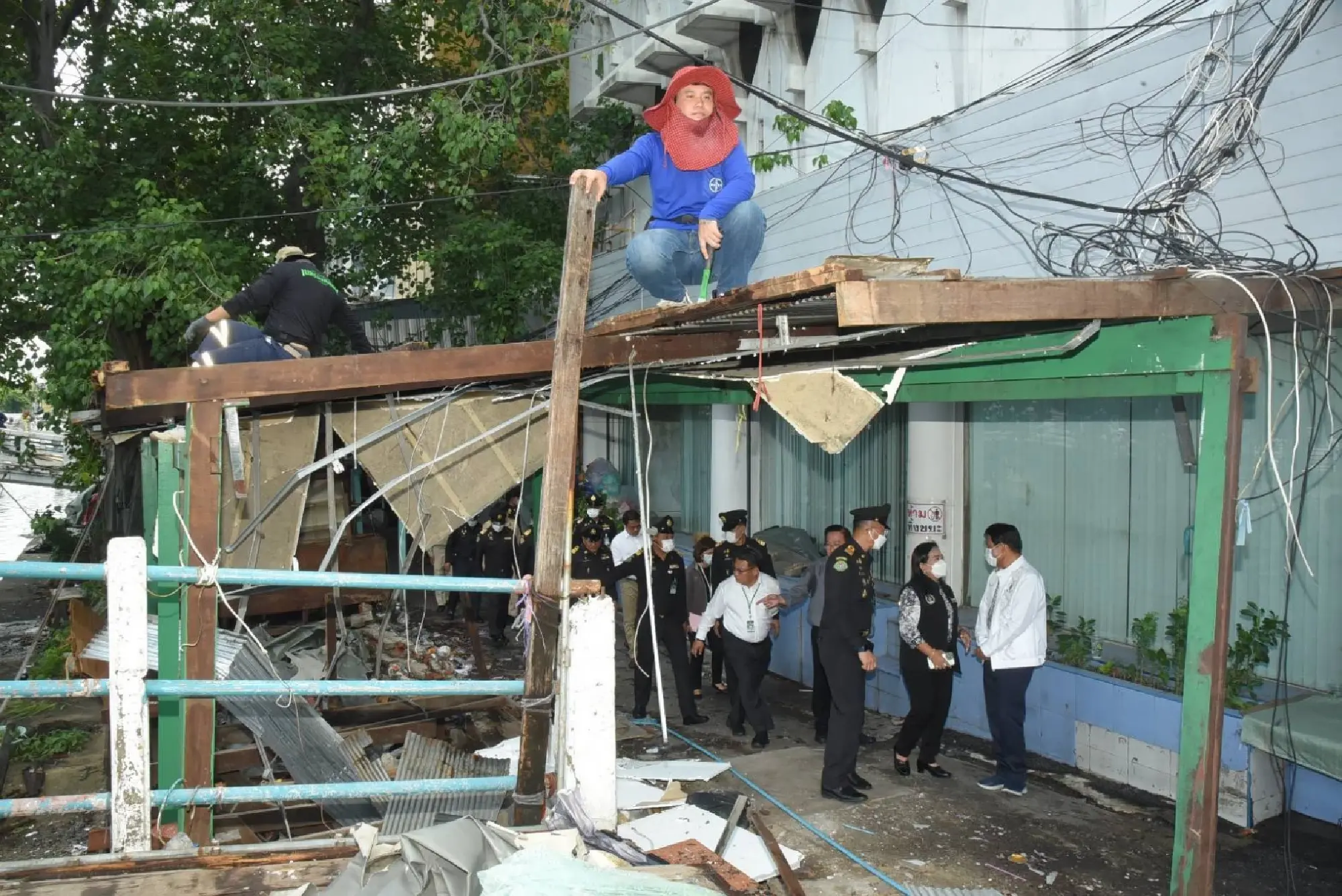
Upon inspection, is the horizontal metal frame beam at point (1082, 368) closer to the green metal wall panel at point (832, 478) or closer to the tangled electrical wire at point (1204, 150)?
the tangled electrical wire at point (1204, 150)

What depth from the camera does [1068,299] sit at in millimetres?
4195

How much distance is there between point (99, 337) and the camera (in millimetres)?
12242

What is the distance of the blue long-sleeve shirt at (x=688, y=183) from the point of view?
17.4 ft

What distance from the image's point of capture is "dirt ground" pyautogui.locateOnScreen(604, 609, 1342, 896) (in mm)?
5473

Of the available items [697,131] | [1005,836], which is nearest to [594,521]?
[1005,836]

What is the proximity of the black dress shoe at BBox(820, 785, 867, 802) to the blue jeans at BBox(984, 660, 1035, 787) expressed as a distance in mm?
1039

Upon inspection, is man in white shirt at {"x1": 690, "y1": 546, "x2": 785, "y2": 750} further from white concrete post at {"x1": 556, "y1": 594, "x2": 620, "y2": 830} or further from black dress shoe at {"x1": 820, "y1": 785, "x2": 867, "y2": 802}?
white concrete post at {"x1": 556, "y1": 594, "x2": 620, "y2": 830}

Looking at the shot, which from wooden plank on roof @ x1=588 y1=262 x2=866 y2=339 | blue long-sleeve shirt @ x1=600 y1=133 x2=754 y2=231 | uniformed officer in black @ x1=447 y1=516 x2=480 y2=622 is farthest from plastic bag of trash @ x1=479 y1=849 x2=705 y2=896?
uniformed officer in black @ x1=447 y1=516 x2=480 y2=622

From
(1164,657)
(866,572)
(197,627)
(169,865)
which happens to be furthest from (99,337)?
(1164,657)

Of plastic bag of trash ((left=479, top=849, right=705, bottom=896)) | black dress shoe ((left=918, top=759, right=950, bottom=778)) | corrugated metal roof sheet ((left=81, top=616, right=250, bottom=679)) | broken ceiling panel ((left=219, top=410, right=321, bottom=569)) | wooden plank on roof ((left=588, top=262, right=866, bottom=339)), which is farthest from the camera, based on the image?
black dress shoe ((left=918, top=759, right=950, bottom=778))

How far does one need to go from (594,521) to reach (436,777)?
437 cm

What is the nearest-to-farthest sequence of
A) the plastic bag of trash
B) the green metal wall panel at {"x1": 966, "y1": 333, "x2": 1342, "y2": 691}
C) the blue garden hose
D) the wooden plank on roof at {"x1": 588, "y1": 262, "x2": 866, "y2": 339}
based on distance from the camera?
the plastic bag of trash
the wooden plank on roof at {"x1": 588, "y1": 262, "x2": 866, "y2": 339}
the blue garden hose
the green metal wall panel at {"x1": 966, "y1": 333, "x2": 1342, "y2": 691}

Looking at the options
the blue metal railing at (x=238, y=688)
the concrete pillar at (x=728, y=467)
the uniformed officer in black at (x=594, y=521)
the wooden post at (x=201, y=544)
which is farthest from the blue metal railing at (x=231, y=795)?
the concrete pillar at (x=728, y=467)

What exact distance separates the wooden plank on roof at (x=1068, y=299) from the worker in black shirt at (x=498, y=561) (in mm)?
8817
